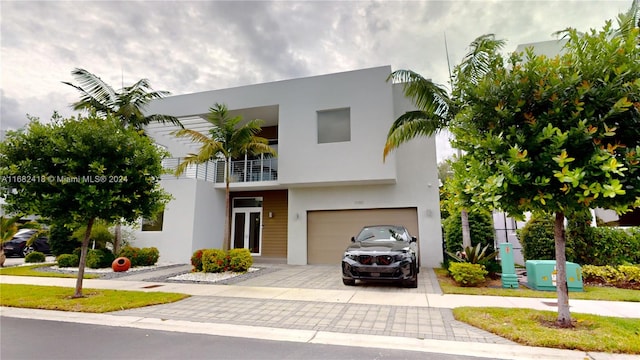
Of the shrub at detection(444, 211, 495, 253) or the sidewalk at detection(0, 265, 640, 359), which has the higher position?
the shrub at detection(444, 211, 495, 253)

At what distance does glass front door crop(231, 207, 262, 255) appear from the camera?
14880 mm

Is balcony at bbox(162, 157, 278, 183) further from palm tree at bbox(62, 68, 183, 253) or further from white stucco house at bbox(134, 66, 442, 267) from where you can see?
palm tree at bbox(62, 68, 183, 253)

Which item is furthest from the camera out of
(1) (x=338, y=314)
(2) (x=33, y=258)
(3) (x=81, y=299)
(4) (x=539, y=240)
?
(2) (x=33, y=258)

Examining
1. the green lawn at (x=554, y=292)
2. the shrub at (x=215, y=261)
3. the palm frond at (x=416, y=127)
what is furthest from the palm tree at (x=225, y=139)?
the green lawn at (x=554, y=292)

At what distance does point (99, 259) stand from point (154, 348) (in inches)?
385

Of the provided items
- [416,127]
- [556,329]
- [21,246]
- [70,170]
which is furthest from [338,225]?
[21,246]

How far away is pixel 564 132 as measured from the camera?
4.05 m

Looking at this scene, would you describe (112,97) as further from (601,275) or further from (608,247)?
(608,247)

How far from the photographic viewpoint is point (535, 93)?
425cm

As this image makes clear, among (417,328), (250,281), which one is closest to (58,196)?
(250,281)

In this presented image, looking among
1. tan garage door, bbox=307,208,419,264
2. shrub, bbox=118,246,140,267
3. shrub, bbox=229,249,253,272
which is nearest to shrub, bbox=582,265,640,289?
tan garage door, bbox=307,208,419,264

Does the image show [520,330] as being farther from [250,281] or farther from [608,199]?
[250,281]

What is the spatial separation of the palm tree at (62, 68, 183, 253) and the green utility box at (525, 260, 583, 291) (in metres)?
14.0

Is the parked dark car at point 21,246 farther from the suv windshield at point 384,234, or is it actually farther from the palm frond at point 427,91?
the palm frond at point 427,91
